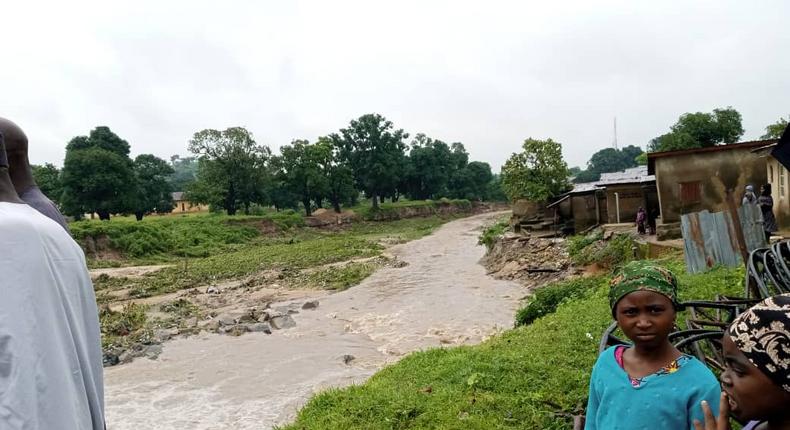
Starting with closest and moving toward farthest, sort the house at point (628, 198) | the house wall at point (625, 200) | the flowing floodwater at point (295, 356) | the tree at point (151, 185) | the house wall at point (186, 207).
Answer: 1. the flowing floodwater at point (295, 356)
2. the house at point (628, 198)
3. the house wall at point (625, 200)
4. the tree at point (151, 185)
5. the house wall at point (186, 207)

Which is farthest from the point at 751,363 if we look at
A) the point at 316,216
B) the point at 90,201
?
the point at 316,216

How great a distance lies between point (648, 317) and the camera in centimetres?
219

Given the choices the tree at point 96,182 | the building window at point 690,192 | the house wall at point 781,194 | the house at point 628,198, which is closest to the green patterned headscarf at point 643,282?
the house wall at point 781,194

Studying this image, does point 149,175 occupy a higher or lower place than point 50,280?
higher

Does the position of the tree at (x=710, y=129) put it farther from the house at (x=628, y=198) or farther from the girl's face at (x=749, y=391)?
the girl's face at (x=749, y=391)

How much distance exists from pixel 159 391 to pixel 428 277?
1230 centimetres

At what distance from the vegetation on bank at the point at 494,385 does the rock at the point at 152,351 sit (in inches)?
251

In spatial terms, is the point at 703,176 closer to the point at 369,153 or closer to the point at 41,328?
the point at 41,328

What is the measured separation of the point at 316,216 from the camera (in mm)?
49750

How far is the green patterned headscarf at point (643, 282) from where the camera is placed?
2.20 metres

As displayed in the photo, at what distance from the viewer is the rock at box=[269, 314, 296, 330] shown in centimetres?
1299

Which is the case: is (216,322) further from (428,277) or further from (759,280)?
(759,280)

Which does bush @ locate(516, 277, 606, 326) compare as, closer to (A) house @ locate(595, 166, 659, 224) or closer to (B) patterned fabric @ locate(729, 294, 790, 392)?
(B) patterned fabric @ locate(729, 294, 790, 392)

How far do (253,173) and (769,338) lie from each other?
150 ft
